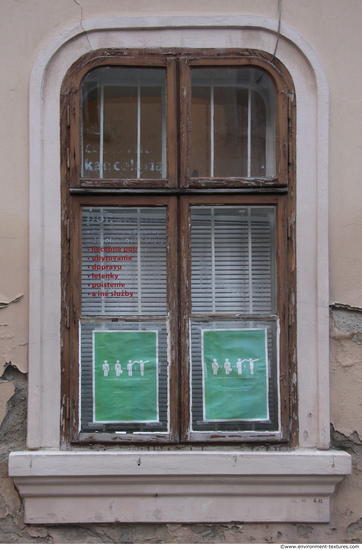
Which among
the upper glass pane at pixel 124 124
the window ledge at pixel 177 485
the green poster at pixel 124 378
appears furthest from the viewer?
the upper glass pane at pixel 124 124

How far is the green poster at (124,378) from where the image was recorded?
250cm

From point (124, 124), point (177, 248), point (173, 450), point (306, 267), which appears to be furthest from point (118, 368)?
point (124, 124)

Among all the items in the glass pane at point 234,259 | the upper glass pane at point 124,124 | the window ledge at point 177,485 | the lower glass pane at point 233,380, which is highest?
the upper glass pane at point 124,124

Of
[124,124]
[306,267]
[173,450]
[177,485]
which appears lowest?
[177,485]

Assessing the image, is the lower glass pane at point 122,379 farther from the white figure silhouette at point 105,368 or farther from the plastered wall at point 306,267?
the plastered wall at point 306,267

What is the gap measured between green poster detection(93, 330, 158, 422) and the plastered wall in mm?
398

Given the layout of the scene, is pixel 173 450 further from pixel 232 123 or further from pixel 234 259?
pixel 232 123

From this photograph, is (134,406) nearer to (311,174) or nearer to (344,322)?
(344,322)

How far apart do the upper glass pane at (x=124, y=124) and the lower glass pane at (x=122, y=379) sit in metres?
0.89

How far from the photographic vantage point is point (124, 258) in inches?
Result: 102

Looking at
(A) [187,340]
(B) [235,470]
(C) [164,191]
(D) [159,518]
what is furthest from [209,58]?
(D) [159,518]

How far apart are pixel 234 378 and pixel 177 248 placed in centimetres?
77

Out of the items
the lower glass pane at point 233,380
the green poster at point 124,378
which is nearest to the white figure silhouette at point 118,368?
the green poster at point 124,378

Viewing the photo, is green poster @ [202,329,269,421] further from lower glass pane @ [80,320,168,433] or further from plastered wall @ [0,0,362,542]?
plastered wall @ [0,0,362,542]
